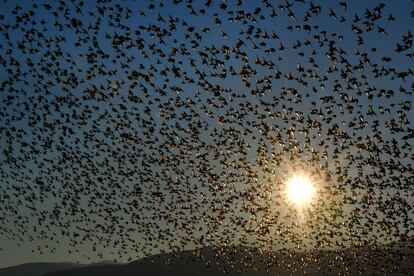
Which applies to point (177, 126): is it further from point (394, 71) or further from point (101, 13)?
point (394, 71)

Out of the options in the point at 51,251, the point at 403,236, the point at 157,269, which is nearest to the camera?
the point at 403,236

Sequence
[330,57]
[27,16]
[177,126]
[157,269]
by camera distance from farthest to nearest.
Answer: [157,269]
[177,126]
[27,16]
[330,57]

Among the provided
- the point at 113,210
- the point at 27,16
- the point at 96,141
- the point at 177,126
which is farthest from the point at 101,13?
the point at 113,210

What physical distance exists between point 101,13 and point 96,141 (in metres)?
8.85

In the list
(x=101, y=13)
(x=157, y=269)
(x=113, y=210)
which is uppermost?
(x=157, y=269)

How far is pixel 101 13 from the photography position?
18.6 m

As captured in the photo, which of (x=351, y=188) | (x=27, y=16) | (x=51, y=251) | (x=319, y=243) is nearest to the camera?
(x=27, y=16)

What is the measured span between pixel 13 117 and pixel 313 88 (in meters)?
13.6

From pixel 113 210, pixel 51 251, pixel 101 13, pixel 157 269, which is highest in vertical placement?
pixel 157 269

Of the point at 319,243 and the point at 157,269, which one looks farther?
the point at 157,269

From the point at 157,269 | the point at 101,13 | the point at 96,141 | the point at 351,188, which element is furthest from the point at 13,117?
the point at 157,269

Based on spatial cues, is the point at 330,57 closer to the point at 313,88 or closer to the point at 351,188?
the point at 313,88

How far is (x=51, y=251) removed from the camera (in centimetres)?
3238

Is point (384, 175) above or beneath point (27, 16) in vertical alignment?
above
